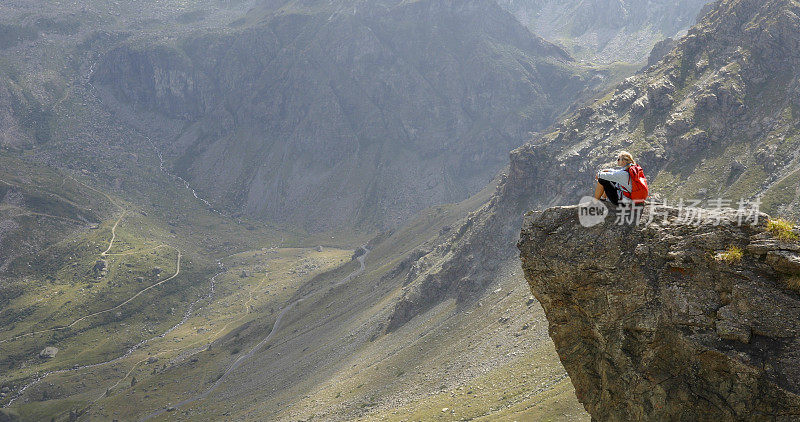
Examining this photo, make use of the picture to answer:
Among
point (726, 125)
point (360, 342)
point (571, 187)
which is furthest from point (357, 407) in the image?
point (726, 125)

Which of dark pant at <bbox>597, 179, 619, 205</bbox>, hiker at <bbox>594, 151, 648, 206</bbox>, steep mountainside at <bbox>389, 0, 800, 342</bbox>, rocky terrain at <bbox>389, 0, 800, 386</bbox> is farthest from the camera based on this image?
steep mountainside at <bbox>389, 0, 800, 342</bbox>

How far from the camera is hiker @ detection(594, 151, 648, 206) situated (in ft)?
49.2

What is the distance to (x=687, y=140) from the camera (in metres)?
77.0

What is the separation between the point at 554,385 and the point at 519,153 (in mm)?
67101

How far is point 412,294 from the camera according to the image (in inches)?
3770

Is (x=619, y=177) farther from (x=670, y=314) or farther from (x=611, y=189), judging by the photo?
(x=670, y=314)

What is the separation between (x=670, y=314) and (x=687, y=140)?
7562 centimetres

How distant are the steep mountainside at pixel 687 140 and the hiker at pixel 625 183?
185 feet

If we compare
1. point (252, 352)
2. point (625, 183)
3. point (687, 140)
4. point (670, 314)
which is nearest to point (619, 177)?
point (625, 183)

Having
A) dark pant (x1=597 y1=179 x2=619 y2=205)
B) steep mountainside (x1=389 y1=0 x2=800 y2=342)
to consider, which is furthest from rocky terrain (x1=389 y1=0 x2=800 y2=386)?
dark pant (x1=597 y1=179 x2=619 y2=205)

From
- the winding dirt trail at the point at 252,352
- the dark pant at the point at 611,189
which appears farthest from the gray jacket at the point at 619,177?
the winding dirt trail at the point at 252,352

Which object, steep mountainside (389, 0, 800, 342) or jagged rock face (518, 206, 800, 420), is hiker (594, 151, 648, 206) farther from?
steep mountainside (389, 0, 800, 342)

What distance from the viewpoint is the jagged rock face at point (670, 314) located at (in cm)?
1255

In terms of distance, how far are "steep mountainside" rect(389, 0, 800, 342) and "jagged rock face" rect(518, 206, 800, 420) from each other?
56.3m
